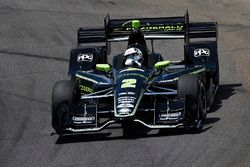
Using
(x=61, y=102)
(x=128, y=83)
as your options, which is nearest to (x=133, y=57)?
(x=128, y=83)

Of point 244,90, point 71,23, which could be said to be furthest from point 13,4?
point 244,90

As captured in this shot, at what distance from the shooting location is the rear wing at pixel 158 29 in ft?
53.0

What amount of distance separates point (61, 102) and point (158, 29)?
11.7 ft

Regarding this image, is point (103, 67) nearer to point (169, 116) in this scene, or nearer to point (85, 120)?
point (85, 120)

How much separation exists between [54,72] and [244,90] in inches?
178

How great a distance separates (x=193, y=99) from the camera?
1304cm

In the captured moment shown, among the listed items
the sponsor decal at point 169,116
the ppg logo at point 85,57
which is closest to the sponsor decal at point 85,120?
the sponsor decal at point 169,116

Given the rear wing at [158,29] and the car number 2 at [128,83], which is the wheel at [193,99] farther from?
the rear wing at [158,29]

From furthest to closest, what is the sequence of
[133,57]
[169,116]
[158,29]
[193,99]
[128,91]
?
[158,29] < [133,57] < [128,91] < [193,99] < [169,116]

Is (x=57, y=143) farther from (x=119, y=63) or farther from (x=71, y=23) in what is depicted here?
(x=71, y=23)

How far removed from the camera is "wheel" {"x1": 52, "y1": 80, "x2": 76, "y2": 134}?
13094mm

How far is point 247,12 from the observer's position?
23078 mm

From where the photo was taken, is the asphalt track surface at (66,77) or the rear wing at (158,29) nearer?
the asphalt track surface at (66,77)

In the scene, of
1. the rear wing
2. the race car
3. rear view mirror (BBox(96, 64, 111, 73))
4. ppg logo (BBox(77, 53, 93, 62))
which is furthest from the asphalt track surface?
rear view mirror (BBox(96, 64, 111, 73))
